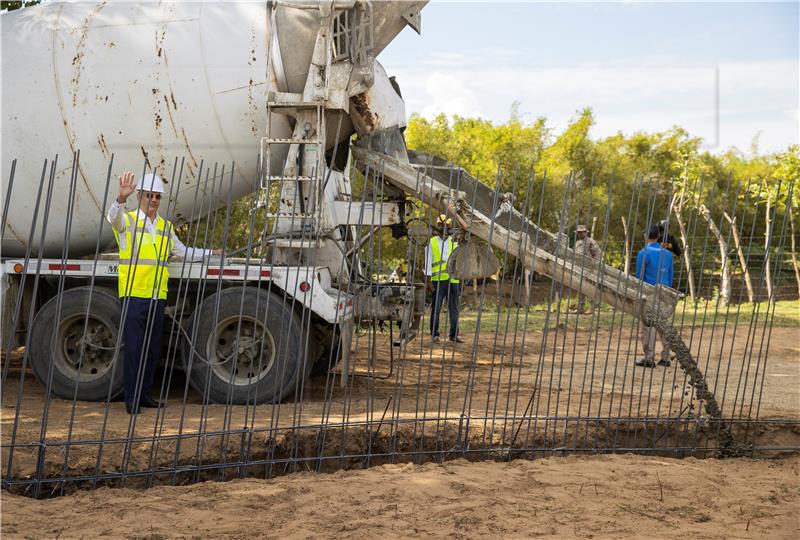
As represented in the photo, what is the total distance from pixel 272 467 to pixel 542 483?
5.96 feet

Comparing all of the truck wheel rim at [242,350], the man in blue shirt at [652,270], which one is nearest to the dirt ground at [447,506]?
the truck wheel rim at [242,350]

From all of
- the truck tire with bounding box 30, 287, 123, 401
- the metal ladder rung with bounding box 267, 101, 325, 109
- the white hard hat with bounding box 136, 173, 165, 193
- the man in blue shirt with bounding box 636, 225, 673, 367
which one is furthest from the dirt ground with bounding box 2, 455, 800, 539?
the man in blue shirt with bounding box 636, 225, 673, 367

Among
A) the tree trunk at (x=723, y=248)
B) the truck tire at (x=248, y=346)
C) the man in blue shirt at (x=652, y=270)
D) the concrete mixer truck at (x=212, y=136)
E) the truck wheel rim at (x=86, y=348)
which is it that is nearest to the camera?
the tree trunk at (x=723, y=248)

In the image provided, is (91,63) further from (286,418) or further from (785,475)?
(785,475)

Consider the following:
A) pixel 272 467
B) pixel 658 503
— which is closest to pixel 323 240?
pixel 272 467

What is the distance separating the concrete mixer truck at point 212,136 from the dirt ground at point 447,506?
2.02 metres

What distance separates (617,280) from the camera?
761 centimetres

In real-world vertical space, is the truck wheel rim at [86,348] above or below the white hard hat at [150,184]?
below

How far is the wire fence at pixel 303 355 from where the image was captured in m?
6.07

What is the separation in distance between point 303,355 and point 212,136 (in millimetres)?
2078

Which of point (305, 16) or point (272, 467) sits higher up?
point (305, 16)

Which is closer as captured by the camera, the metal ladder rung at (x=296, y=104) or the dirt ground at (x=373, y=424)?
the dirt ground at (x=373, y=424)

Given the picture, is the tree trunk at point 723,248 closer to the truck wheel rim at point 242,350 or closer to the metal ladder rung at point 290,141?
the metal ladder rung at point 290,141

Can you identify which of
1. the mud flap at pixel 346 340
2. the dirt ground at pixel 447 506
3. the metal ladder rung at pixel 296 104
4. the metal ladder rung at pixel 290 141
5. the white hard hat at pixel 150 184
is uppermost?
the metal ladder rung at pixel 296 104
